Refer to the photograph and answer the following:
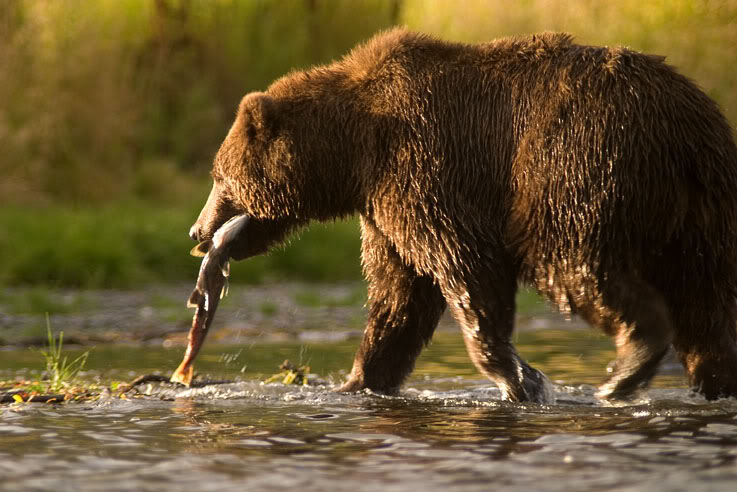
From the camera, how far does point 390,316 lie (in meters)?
6.60

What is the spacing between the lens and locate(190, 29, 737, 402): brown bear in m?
5.58

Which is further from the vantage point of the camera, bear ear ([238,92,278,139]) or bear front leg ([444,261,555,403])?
bear ear ([238,92,278,139])

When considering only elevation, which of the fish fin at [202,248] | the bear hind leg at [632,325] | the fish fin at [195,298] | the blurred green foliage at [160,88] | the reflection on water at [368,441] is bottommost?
the reflection on water at [368,441]

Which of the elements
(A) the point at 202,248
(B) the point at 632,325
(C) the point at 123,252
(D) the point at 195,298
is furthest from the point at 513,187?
(C) the point at 123,252

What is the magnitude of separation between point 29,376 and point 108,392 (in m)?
1.27

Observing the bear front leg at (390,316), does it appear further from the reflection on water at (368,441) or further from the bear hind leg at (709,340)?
the bear hind leg at (709,340)

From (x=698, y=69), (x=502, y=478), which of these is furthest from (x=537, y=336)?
(x=502, y=478)

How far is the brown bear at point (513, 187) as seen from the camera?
18.3 ft

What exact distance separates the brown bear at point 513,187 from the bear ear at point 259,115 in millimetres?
10

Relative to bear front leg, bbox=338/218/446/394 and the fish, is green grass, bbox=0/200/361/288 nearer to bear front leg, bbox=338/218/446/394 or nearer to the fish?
the fish

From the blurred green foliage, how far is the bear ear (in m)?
4.20

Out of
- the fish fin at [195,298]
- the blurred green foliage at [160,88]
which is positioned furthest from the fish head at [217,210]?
the blurred green foliage at [160,88]

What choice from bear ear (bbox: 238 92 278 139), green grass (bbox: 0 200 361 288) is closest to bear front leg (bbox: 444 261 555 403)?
bear ear (bbox: 238 92 278 139)

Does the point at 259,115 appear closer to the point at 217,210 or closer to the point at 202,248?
the point at 217,210
